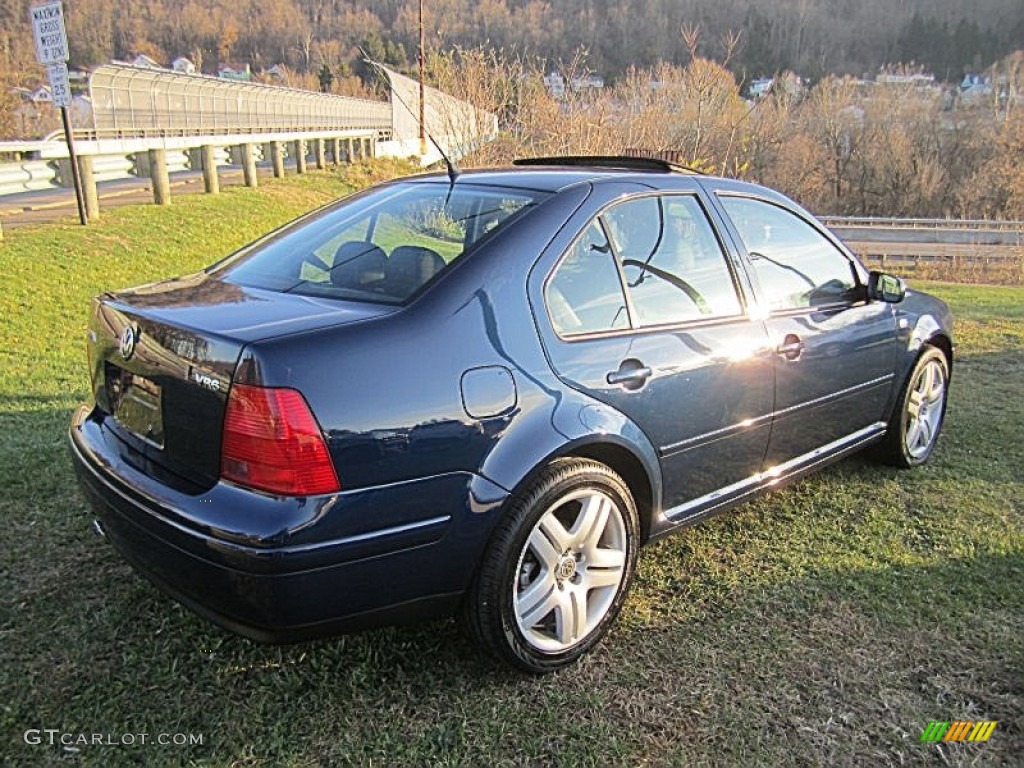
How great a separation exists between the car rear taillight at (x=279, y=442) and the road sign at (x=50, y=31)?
8990mm

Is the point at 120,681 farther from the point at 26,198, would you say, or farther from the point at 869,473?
the point at 26,198

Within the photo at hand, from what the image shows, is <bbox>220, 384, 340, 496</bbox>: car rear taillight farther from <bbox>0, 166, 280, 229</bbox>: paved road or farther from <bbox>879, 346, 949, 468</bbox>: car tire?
<bbox>0, 166, 280, 229</bbox>: paved road

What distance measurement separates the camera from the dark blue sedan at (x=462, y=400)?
2.06 metres

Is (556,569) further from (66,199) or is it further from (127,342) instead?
(66,199)

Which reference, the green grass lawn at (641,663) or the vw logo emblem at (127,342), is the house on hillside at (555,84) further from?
the vw logo emblem at (127,342)

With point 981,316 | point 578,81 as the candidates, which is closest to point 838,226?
point 578,81

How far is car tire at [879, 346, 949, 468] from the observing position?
4125 mm

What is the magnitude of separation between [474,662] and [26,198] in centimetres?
1333

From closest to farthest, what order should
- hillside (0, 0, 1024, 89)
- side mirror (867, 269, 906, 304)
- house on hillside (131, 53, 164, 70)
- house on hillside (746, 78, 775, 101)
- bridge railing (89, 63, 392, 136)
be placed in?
side mirror (867, 269, 906, 304)
bridge railing (89, 63, 392, 136)
house on hillside (131, 53, 164, 70)
house on hillside (746, 78, 775, 101)
hillside (0, 0, 1024, 89)

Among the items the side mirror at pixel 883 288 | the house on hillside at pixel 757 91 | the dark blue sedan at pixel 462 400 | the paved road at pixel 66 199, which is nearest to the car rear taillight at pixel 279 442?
the dark blue sedan at pixel 462 400

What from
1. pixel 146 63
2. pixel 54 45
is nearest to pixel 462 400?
pixel 54 45

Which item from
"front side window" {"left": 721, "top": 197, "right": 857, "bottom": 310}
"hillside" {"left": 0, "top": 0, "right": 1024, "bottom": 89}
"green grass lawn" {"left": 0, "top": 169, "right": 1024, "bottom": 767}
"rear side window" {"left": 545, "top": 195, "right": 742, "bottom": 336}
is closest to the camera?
"green grass lawn" {"left": 0, "top": 169, "right": 1024, "bottom": 767}
